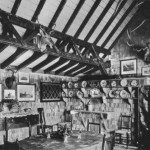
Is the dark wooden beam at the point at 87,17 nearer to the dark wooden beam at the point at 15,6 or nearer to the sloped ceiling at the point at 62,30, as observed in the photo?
the sloped ceiling at the point at 62,30

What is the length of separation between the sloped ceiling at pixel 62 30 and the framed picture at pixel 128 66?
81 cm

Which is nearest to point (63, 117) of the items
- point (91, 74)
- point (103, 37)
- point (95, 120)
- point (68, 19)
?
point (95, 120)

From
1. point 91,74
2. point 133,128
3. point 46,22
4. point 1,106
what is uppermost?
point 46,22

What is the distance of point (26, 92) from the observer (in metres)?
8.02

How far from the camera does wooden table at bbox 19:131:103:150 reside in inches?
153

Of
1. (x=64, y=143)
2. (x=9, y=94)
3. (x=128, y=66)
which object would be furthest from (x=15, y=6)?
(x=128, y=66)

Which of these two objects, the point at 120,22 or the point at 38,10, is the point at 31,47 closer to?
the point at 38,10

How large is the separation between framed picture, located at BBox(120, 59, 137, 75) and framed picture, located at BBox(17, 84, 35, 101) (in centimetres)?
360

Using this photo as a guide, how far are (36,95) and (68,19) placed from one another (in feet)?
10.7

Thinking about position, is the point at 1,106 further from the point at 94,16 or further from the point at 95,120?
the point at 94,16

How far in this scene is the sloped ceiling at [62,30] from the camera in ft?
18.0

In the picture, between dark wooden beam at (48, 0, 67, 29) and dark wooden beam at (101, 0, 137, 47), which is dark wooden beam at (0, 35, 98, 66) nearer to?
dark wooden beam at (48, 0, 67, 29)

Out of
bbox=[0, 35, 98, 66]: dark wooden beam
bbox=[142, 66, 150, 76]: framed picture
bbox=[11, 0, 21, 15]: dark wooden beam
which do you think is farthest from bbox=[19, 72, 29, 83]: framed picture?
bbox=[142, 66, 150, 76]: framed picture

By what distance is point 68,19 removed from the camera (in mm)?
6809
